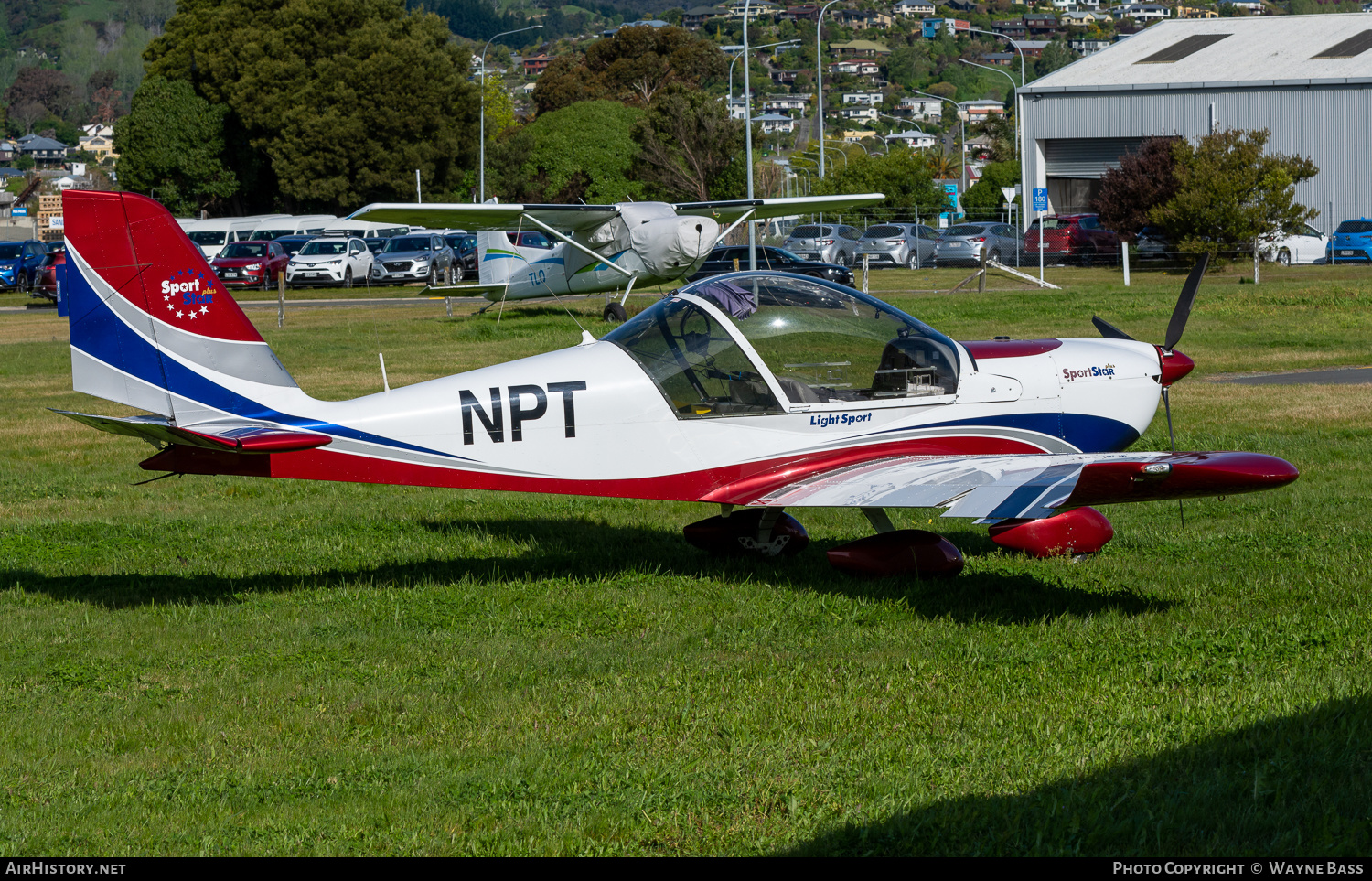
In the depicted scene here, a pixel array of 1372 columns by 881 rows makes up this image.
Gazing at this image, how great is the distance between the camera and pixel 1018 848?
166 inches

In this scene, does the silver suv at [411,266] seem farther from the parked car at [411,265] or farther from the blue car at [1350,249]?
the blue car at [1350,249]

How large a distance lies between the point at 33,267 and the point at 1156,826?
150ft

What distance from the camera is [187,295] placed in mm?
7258

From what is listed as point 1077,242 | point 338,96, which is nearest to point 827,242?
point 1077,242

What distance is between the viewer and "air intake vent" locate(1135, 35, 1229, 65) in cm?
5291

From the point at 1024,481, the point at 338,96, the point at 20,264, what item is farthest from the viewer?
the point at 338,96

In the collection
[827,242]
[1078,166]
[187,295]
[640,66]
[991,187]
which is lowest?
[187,295]

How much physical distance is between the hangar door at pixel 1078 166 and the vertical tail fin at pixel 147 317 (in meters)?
50.2

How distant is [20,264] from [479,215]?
29799 mm

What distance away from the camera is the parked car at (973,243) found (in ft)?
146

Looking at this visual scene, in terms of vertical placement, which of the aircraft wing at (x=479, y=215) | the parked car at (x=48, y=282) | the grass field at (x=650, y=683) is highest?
the aircraft wing at (x=479, y=215)

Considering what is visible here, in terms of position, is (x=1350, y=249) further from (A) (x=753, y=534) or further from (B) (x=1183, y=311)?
(A) (x=753, y=534)

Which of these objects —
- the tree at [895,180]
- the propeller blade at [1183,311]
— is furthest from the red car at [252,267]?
the propeller blade at [1183,311]

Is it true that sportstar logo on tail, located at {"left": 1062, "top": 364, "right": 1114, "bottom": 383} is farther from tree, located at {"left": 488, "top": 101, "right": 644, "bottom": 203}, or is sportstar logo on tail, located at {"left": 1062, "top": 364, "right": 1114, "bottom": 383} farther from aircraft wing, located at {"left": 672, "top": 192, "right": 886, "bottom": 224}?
tree, located at {"left": 488, "top": 101, "right": 644, "bottom": 203}
